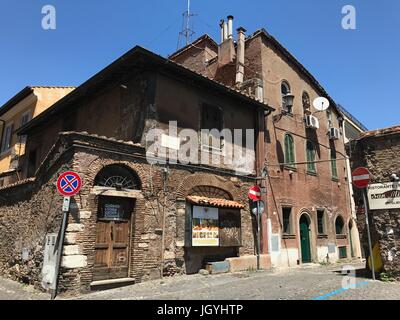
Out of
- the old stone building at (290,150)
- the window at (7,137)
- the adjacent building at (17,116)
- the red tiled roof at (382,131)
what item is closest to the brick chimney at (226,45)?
the old stone building at (290,150)

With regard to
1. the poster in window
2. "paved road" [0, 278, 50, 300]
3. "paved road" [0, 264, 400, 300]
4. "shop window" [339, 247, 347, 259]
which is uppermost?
the poster in window

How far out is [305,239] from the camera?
16.0 m

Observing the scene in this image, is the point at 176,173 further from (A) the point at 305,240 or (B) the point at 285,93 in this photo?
(B) the point at 285,93

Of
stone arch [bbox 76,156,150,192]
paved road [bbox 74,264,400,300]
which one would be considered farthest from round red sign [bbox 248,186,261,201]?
stone arch [bbox 76,156,150,192]

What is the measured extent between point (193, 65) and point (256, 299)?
14822 mm

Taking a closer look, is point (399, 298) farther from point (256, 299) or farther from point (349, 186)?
point (349, 186)

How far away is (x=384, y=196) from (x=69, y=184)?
7738 millimetres

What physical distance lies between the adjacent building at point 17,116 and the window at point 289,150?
13.2 meters

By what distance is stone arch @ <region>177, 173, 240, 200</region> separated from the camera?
11.1 metres

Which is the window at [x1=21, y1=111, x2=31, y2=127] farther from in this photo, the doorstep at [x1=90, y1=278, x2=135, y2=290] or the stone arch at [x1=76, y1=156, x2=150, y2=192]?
the doorstep at [x1=90, y1=278, x2=135, y2=290]

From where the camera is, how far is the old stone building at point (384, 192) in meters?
8.67

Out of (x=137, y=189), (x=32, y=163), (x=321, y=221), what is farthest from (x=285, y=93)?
(x=32, y=163)

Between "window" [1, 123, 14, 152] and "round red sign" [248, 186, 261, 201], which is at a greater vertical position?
"window" [1, 123, 14, 152]

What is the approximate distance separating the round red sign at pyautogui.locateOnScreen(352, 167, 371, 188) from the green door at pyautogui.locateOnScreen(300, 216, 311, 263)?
722 cm
